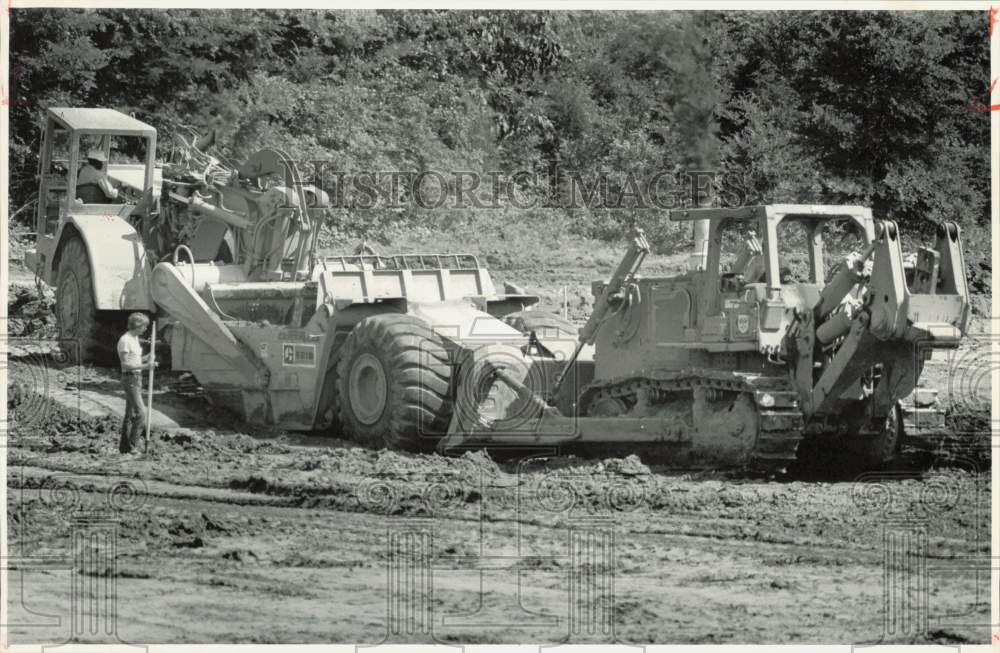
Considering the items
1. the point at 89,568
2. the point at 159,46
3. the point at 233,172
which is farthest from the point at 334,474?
the point at 159,46

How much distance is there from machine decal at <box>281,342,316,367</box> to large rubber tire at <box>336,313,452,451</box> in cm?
66

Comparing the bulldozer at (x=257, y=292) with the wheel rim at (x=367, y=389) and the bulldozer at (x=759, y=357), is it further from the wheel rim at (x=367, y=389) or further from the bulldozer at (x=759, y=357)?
the bulldozer at (x=759, y=357)

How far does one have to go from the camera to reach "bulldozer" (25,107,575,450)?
49.1 feet

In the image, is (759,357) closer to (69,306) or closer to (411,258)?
(411,258)

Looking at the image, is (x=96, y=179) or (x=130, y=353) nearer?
(x=130, y=353)

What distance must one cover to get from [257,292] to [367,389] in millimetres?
2396

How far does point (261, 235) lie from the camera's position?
17.5 meters

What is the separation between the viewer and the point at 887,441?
46.1ft

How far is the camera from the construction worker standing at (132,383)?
14.6 m

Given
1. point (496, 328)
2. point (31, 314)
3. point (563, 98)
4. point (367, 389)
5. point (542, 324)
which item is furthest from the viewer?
point (563, 98)

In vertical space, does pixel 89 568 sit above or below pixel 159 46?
below

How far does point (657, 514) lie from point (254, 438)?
4.93m

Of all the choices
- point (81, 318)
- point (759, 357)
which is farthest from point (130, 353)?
point (759, 357)

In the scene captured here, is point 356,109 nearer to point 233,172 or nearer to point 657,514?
point 233,172
